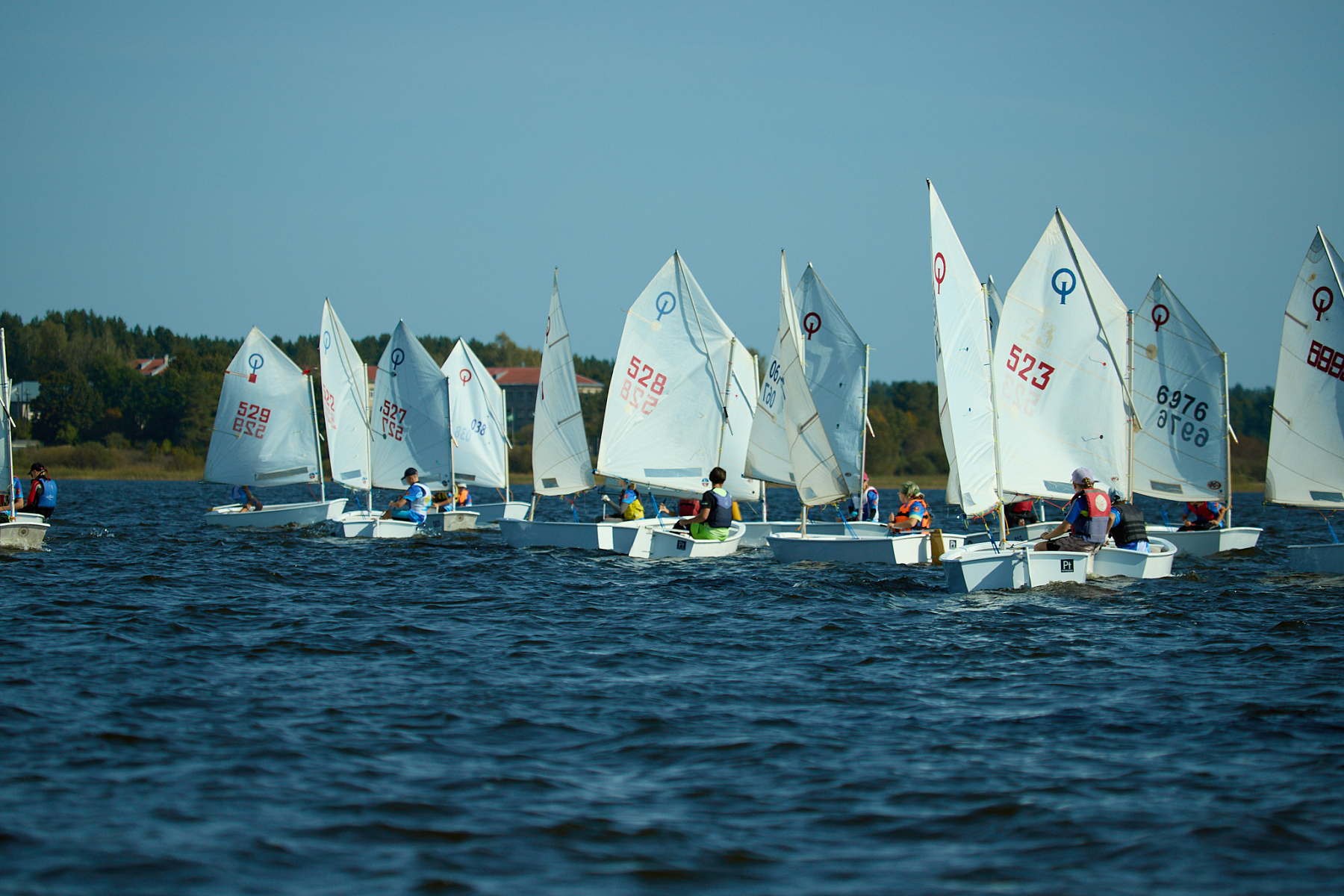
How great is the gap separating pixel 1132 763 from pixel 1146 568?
27.8 feet

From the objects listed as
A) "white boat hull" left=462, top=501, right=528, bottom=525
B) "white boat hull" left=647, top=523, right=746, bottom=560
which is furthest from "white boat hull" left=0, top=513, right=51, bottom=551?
"white boat hull" left=647, top=523, right=746, bottom=560

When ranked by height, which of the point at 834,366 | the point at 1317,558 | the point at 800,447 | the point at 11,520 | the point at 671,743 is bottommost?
the point at 671,743

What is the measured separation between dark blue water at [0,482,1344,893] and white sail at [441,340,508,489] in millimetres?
14443

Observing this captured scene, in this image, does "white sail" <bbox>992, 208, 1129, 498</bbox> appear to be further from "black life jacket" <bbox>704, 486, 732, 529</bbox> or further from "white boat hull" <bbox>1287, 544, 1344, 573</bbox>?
"black life jacket" <bbox>704, 486, 732, 529</bbox>

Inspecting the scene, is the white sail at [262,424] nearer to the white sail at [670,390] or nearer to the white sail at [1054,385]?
the white sail at [670,390]

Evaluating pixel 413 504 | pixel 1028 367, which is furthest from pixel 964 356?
pixel 413 504

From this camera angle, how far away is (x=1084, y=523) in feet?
48.6

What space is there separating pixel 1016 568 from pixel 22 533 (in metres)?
16.8

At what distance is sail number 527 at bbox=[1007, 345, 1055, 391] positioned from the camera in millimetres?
17109

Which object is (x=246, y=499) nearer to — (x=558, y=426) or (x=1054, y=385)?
(x=558, y=426)

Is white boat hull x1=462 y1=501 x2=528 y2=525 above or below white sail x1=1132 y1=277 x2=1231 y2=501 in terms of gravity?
below

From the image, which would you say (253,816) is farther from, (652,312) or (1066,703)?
(652,312)

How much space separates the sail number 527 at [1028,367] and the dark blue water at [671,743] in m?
3.35

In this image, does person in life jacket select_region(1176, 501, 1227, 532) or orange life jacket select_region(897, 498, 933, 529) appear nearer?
orange life jacket select_region(897, 498, 933, 529)
